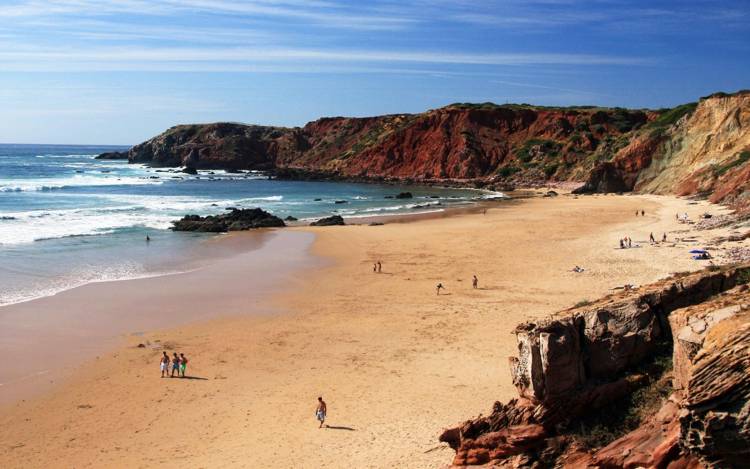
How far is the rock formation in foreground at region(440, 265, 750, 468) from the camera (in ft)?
22.6

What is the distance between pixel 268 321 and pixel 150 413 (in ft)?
22.1

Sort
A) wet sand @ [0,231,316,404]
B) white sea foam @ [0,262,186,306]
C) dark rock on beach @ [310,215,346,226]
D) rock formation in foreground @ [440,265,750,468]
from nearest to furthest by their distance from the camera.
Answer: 1. rock formation in foreground @ [440,265,750,468]
2. wet sand @ [0,231,316,404]
3. white sea foam @ [0,262,186,306]
4. dark rock on beach @ [310,215,346,226]

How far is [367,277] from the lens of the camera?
86.9ft

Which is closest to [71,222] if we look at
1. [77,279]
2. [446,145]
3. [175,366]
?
[77,279]

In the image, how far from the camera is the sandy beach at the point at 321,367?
39.1 feet

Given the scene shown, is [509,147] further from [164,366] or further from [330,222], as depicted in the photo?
[164,366]

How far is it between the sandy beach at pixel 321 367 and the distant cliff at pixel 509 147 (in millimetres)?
22272

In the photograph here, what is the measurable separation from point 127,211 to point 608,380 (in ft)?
161

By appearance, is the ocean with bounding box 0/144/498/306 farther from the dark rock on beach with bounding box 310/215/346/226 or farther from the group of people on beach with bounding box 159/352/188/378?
the group of people on beach with bounding box 159/352/188/378

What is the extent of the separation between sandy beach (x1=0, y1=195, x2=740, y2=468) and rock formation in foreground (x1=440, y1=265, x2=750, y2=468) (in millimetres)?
2529

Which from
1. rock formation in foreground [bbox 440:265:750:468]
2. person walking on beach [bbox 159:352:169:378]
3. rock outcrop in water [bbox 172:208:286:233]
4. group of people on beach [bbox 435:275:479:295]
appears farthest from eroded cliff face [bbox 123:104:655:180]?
rock formation in foreground [bbox 440:265:750:468]

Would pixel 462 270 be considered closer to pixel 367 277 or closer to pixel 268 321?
pixel 367 277

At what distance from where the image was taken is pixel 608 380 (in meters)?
8.05

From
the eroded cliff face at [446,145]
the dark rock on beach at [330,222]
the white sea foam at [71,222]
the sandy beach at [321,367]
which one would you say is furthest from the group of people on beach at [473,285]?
the eroded cliff face at [446,145]
